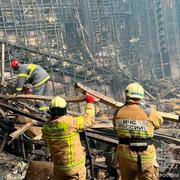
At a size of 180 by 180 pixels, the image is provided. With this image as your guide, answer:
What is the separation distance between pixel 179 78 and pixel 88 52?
6.60 meters

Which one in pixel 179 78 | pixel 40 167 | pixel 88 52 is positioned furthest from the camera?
pixel 179 78

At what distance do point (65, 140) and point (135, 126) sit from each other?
108 centimetres

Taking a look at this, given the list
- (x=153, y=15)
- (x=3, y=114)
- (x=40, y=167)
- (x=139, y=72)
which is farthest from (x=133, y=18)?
(x=40, y=167)

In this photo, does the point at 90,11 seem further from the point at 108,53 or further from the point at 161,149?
the point at 161,149

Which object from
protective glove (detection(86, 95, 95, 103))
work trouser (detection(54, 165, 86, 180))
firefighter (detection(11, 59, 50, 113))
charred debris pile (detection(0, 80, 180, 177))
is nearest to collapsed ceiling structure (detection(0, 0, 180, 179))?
firefighter (detection(11, 59, 50, 113))

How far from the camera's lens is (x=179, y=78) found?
23.7 m

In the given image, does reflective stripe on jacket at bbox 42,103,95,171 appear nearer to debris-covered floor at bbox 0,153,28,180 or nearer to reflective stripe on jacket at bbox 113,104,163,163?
reflective stripe on jacket at bbox 113,104,163,163

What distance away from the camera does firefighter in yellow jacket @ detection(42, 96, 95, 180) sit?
5098 millimetres

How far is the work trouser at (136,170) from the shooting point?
4750 mm

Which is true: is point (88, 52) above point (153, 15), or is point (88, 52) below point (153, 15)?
below

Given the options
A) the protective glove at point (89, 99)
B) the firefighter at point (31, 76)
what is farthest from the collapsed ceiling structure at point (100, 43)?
the protective glove at point (89, 99)

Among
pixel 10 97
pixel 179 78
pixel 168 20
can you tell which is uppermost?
pixel 168 20

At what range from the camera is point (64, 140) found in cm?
513

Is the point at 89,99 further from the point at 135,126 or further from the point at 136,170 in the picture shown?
the point at 136,170
